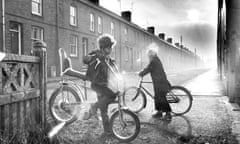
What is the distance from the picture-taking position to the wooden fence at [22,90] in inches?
126

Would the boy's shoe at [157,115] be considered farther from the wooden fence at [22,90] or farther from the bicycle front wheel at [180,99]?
the wooden fence at [22,90]

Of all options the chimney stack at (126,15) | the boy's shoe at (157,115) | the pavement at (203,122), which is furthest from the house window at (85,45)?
the boy's shoe at (157,115)

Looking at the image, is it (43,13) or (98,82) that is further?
(43,13)

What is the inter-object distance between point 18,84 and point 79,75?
1.20 metres

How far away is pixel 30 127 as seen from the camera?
3.64 meters

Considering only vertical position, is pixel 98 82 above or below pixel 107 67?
below

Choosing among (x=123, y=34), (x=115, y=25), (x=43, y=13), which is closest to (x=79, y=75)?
(x=43, y=13)

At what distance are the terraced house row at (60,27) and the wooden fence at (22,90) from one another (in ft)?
30.3

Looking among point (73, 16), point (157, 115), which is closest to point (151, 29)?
point (73, 16)

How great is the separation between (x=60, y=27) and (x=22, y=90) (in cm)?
1761

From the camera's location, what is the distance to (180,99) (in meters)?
5.62

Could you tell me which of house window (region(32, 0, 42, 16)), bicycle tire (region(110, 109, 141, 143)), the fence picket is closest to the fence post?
the fence picket

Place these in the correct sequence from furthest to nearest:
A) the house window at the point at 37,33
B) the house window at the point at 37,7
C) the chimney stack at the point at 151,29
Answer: the chimney stack at the point at 151,29
the house window at the point at 37,7
the house window at the point at 37,33

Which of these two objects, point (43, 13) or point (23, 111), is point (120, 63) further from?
point (23, 111)
